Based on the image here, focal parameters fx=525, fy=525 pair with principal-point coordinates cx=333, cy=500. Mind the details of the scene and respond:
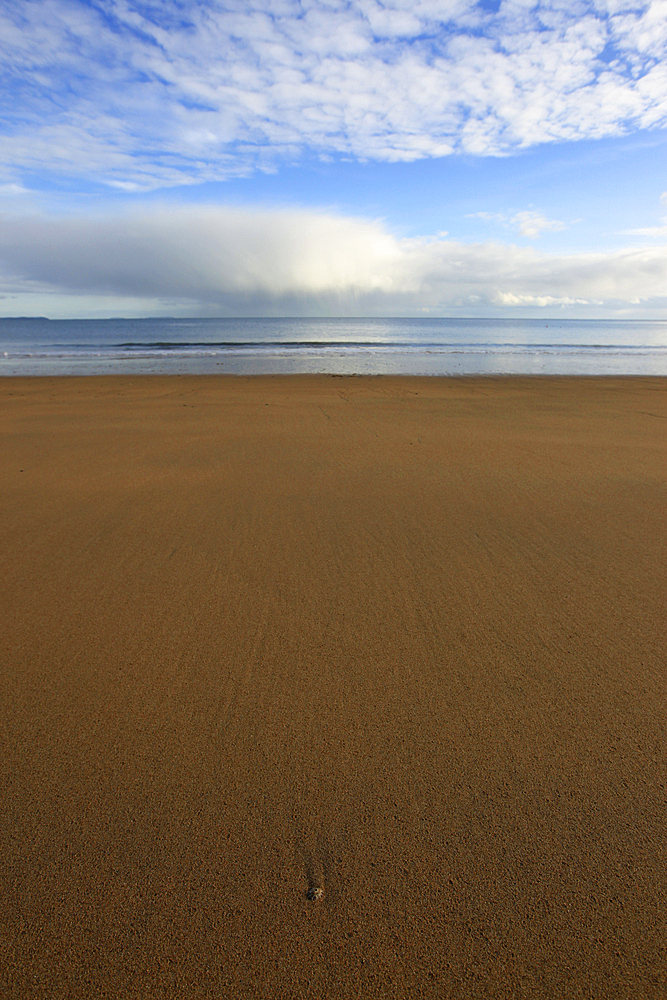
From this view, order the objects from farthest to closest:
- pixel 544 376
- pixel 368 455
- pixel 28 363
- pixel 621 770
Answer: pixel 28 363 < pixel 544 376 < pixel 368 455 < pixel 621 770

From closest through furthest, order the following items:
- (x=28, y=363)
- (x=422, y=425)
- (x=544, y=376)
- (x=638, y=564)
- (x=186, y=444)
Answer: (x=638, y=564) < (x=186, y=444) < (x=422, y=425) < (x=544, y=376) < (x=28, y=363)

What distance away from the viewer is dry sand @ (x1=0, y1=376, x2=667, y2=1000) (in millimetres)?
1291

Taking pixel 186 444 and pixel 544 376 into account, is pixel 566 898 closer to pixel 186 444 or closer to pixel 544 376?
pixel 186 444

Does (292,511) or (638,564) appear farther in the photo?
(292,511)

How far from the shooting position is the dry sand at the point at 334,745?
1291mm

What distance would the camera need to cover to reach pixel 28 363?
22.0m

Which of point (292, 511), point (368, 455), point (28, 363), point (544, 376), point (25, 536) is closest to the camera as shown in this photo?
point (25, 536)

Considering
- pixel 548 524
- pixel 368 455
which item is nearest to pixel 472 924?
pixel 548 524

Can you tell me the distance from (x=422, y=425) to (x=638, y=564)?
14.7 feet

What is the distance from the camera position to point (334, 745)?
1.88 m

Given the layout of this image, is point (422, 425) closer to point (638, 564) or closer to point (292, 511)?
point (292, 511)

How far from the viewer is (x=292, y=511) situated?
4059 millimetres

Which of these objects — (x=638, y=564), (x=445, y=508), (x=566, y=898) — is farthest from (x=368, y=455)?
(x=566, y=898)

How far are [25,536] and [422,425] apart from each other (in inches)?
205
